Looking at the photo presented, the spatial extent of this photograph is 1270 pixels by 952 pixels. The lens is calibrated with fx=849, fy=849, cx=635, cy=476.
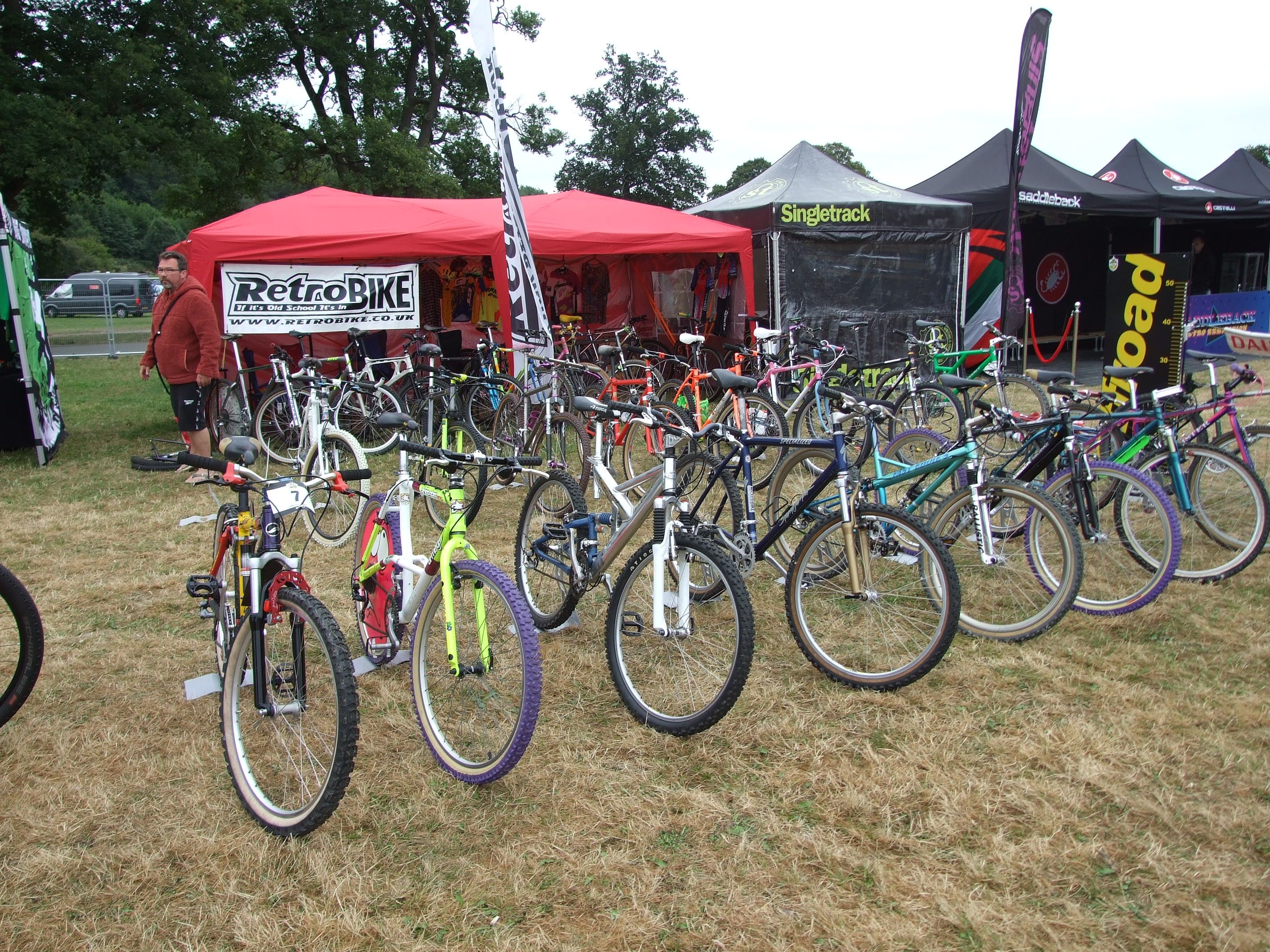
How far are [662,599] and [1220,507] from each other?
315cm

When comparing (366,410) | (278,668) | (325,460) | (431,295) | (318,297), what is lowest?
(278,668)

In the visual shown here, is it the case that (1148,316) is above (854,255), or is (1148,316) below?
below

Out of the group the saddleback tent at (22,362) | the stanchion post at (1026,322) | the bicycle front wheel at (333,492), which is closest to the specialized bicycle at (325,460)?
the bicycle front wheel at (333,492)

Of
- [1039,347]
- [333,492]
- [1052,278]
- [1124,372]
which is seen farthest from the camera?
[1052,278]

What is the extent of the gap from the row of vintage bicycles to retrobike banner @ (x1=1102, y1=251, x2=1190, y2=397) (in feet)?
0.84

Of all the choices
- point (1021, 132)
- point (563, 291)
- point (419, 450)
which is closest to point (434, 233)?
point (563, 291)

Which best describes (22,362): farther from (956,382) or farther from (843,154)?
(843,154)

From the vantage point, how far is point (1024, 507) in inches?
145

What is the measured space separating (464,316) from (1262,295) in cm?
988

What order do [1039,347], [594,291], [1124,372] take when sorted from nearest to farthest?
1. [1124,372]
2. [594,291]
3. [1039,347]

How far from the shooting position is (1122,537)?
13.4 ft

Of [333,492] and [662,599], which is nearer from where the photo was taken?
[662,599]

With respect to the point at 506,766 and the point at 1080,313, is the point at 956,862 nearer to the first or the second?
the point at 506,766

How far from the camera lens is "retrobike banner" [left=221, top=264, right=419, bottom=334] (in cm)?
834
